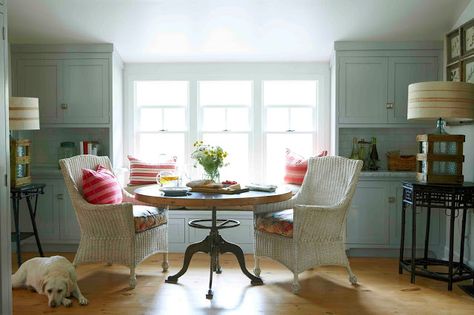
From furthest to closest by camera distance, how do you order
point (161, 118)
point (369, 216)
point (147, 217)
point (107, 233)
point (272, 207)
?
1. point (161, 118)
2. point (369, 216)
3. point (272, 207)
4. point (147, 217)
5. point (107, 233)

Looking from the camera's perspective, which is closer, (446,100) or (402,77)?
(446,100)

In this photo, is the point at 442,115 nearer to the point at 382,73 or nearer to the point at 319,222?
the point at 382,73

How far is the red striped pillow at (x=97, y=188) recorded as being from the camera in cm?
409

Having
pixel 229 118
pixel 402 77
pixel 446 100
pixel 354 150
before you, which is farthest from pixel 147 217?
pixel 402 77

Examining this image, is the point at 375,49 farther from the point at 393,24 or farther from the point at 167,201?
the point at 167,201

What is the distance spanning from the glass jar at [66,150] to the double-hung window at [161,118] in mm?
703

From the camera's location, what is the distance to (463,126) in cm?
447

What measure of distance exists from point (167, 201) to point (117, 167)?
1939 millimetres

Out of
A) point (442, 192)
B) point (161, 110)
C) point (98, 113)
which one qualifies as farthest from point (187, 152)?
point (442, 192)

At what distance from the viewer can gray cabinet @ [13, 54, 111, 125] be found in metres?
5.16

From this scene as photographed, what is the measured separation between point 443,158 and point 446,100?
48 cm

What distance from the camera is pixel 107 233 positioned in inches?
158

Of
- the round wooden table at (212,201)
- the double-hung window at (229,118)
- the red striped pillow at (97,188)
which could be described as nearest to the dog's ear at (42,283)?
the red striped pillow at (97,188)

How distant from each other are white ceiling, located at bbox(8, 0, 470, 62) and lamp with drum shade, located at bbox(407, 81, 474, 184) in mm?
942
